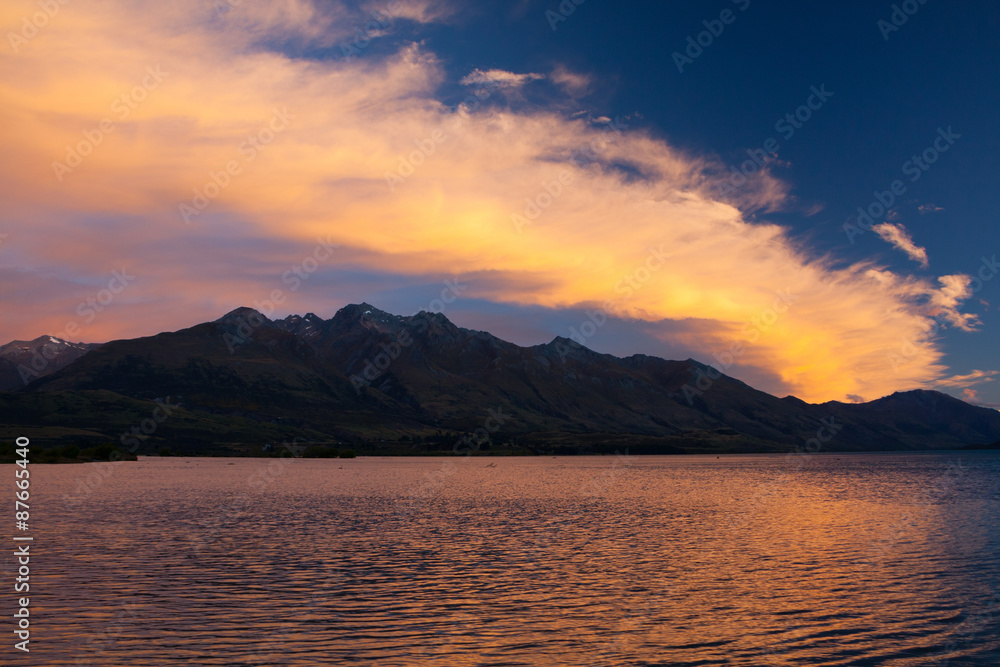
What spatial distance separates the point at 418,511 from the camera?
100938 millimetres

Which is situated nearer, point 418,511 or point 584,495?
point 418,511

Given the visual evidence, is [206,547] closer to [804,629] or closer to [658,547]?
[658,547]

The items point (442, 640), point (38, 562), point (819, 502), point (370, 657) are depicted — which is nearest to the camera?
point (370, 657)

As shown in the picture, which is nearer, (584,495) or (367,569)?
(367,569)

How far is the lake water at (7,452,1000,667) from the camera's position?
31.9 metres

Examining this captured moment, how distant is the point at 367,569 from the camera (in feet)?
171

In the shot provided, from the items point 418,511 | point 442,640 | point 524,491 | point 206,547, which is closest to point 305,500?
point 418,511

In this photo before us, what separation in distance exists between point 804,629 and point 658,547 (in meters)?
28.8

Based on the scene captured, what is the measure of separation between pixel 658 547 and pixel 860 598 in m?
23.1

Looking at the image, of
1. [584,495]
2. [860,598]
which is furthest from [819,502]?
[860,598]

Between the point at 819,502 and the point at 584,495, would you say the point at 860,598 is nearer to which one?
the point at 819,502

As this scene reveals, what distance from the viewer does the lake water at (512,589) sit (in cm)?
3186

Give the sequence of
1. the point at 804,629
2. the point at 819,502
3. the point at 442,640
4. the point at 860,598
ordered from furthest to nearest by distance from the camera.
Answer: the point at 819,502 → the point at 860,598 → the point at 804,629 → the point at 442,640

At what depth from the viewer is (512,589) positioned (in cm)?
4506
